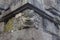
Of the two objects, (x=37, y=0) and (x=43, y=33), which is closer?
(x=43, y=33)

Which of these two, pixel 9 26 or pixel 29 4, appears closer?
pixel 29 4

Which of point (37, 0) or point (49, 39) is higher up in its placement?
point (37, 0)

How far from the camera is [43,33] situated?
1.59 meters

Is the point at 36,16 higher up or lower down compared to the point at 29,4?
lower down

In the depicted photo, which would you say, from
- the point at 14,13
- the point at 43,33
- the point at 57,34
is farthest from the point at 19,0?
the point at 57,34

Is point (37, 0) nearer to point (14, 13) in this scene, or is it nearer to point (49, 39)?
point (14, 13)

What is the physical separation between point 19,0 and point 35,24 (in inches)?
12.4

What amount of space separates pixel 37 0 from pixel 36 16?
0.18 meters

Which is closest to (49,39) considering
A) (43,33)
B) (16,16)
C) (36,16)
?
(43,33)

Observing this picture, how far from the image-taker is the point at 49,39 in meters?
1.67

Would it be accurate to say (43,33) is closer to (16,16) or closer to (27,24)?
(27,24)

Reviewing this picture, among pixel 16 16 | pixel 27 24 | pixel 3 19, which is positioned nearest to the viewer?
pixel 27 24

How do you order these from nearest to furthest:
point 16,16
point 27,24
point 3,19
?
point 27,24
point 16,16
point 3,19

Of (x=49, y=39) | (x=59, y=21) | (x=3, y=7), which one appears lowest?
(x=49, y=39)
